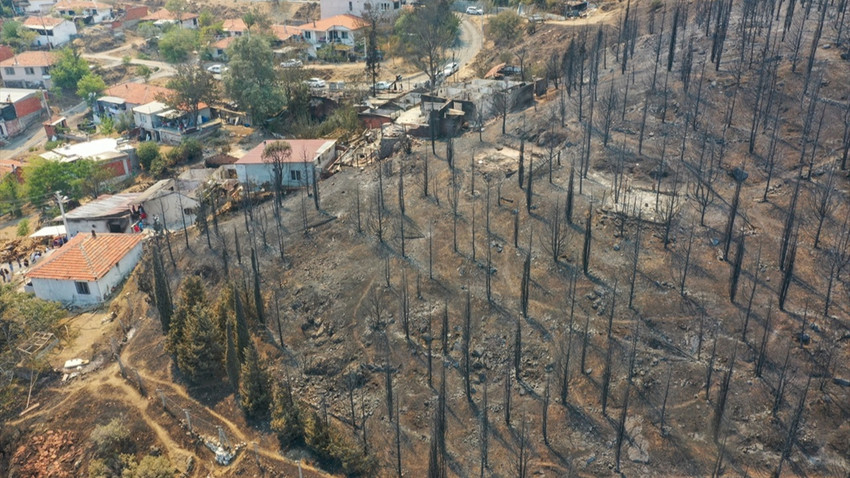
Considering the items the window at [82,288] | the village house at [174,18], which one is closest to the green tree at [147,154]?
the window at [82,288]

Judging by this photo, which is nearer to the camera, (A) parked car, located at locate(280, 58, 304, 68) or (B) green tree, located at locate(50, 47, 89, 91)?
(A) parked car, located at locate(280, 58, 304, 68)

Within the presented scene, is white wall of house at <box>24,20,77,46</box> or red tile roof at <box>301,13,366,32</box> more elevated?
red tile roof at <box>301,13,366,32</box>

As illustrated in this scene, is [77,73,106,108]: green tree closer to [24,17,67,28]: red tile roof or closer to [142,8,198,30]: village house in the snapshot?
[142,8,198,30]: village house

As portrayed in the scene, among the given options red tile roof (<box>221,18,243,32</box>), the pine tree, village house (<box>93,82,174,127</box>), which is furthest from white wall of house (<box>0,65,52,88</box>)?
the pine tree

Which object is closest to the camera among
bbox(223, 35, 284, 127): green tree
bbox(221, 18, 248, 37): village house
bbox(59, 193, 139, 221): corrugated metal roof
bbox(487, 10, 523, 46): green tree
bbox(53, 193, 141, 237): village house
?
bbox(53, 193, 141, 237): village house

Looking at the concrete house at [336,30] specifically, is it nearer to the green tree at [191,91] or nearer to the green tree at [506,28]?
the green tree at [506,28]

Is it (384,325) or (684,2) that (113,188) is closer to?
(384,325)
